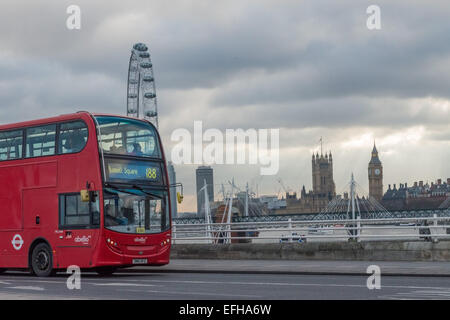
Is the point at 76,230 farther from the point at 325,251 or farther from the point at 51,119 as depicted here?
the point at 325,251

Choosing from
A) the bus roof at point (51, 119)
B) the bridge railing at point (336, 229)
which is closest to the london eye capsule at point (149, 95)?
the bridge railing at point (336, 229)

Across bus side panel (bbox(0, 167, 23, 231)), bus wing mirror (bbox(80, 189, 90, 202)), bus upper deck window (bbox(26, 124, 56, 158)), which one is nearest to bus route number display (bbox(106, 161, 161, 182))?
bus wing mirror (bbox(80, 189, 90, 202))

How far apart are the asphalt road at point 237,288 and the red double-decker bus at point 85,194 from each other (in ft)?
3.37

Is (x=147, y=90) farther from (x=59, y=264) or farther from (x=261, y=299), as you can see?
(x=261, y=299)

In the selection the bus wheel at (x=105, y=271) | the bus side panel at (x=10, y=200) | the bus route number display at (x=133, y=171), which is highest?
the bus route number display at (x=133, y=171)

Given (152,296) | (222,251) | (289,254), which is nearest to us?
(152,296)

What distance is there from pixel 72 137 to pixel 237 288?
24.0ft

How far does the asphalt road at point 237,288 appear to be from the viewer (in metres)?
14.0

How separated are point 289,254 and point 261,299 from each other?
14190 millimetres

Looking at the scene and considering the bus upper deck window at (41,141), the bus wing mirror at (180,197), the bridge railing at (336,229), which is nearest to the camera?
the bus upper deck window at (41,141)

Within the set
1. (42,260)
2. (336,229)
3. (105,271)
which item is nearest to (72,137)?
(42,260)

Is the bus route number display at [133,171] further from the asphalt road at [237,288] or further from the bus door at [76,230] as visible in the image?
the asphalt road at [237,288]

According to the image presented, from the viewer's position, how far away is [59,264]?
2172 cm

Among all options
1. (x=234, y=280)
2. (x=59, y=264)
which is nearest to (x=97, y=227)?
(x=59, y=264)
